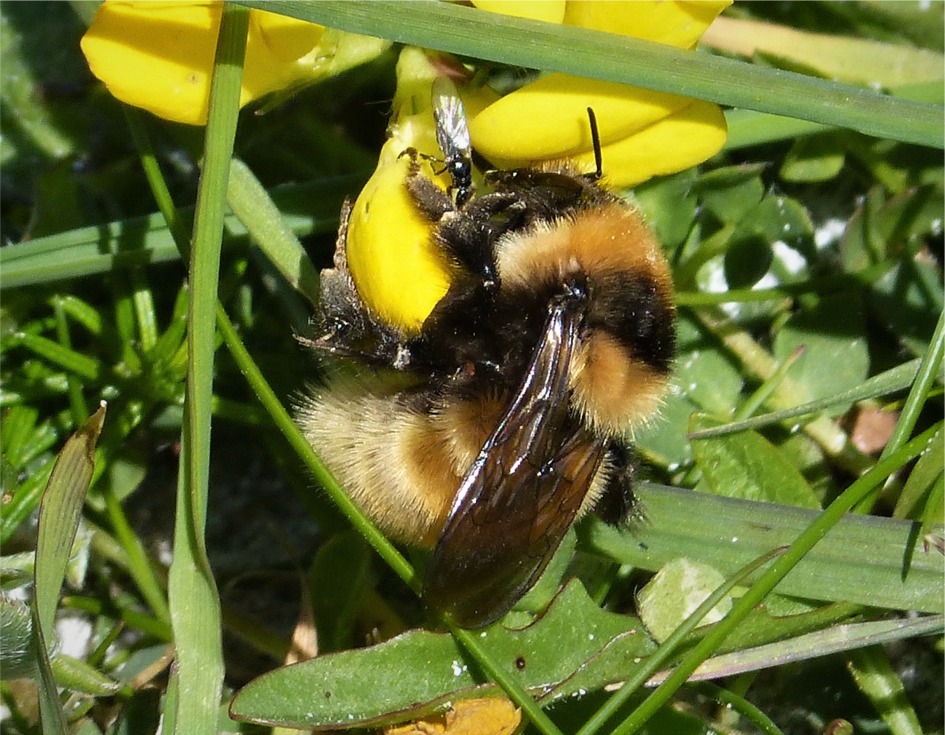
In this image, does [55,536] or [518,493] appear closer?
[518,493]

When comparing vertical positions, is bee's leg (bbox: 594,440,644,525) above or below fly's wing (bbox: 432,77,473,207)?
below

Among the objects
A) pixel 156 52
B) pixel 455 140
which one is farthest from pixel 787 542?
pixel 156 52

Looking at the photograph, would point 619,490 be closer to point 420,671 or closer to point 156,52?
point 420,671

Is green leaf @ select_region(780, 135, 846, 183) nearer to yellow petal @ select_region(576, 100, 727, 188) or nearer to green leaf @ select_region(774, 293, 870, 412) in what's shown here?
green leaf @ select_region(774, 293, 870, 412)

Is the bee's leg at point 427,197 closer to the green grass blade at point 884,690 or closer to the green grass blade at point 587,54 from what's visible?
the green grass blade at point 587,54

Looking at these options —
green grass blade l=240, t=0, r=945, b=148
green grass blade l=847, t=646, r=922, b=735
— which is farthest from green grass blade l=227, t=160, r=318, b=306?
green grass blade l=847, t=646, r=922, b=735

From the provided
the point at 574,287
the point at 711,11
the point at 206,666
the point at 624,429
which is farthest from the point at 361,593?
the point at 711,11
